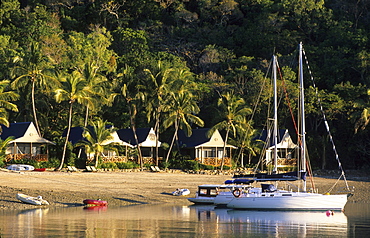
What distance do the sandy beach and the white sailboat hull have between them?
19.8 feet

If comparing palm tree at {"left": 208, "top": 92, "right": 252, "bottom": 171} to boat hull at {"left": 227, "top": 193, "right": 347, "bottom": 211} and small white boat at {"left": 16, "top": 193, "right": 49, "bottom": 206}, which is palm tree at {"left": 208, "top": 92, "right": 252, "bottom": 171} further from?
small white boat at {"left": 16, "top": 193, "right": 49, "bottom": 206}

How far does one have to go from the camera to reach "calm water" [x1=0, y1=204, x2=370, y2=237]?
26766mm

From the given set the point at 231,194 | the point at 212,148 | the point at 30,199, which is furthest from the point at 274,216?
the point at 212,148

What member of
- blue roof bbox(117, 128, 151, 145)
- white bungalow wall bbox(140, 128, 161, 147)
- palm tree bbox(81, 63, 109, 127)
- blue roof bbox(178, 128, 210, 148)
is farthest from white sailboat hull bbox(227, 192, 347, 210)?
A: blue roof bbox(178, 128, 210, 148)

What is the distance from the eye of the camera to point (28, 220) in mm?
29953

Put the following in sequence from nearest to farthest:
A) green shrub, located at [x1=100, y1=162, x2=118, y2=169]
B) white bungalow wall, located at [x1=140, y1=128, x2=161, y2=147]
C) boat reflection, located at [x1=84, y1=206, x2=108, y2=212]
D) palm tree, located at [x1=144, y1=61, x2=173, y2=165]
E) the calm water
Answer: the calm water < boat reflection, located at [x1=84, y1=206, x2=108, y2=212] < green shrub, located at [x1=100, y1=162, x2=118, y2=169] < palm tree, located at [x1=144, y1=61, x2=173, y2=165] < white bungalow wall, located at [x1=140, y1=128, x2=161, y2=147]

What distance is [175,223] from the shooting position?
3000 cm

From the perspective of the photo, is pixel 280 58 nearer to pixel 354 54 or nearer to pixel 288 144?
pixel 354 54

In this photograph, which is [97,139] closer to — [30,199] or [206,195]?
[206,195]

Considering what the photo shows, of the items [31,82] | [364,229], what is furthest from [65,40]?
[364,229]

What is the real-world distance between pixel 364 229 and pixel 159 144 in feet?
122

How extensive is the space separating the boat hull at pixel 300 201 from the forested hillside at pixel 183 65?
76.7 ft

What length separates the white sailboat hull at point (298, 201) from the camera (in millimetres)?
36250

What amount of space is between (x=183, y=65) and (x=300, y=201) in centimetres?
4530
